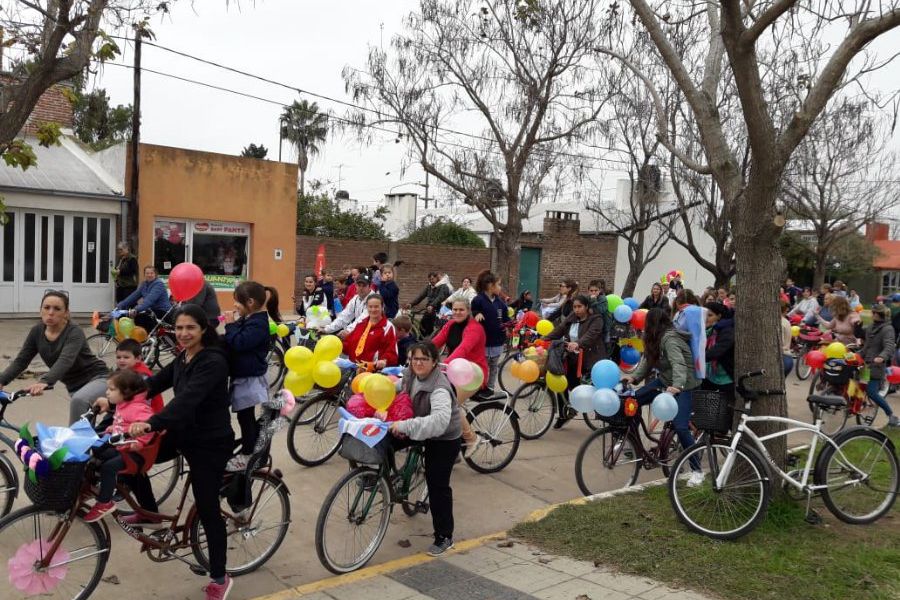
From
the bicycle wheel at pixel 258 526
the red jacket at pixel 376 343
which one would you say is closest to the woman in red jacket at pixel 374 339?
the red jacket at pixel 376 343

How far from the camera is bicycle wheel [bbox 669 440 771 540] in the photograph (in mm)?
5324

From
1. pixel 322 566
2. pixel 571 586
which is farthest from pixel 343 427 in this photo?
pixel 571 586

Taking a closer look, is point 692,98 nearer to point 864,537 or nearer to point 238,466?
point 864,537

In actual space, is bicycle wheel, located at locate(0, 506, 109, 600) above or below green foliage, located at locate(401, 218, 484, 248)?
below

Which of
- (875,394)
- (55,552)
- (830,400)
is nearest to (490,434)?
(830,400)

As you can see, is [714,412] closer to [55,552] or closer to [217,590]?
[217,590]

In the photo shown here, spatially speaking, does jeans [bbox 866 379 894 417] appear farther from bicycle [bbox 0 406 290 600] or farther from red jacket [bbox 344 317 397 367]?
bicycle [bbox 0 406 290 600]

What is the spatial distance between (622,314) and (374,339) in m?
4.15

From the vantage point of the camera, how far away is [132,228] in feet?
58.6

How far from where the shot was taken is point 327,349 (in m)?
6.56

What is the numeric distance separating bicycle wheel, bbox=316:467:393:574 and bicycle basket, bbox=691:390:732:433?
8.60ft

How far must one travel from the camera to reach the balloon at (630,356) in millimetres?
9922

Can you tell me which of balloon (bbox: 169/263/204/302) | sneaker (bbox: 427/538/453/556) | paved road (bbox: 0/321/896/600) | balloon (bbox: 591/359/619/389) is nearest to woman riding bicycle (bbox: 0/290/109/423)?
balloon (bbox: 169/263/204/302)

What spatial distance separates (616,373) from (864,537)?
7.53 ft
